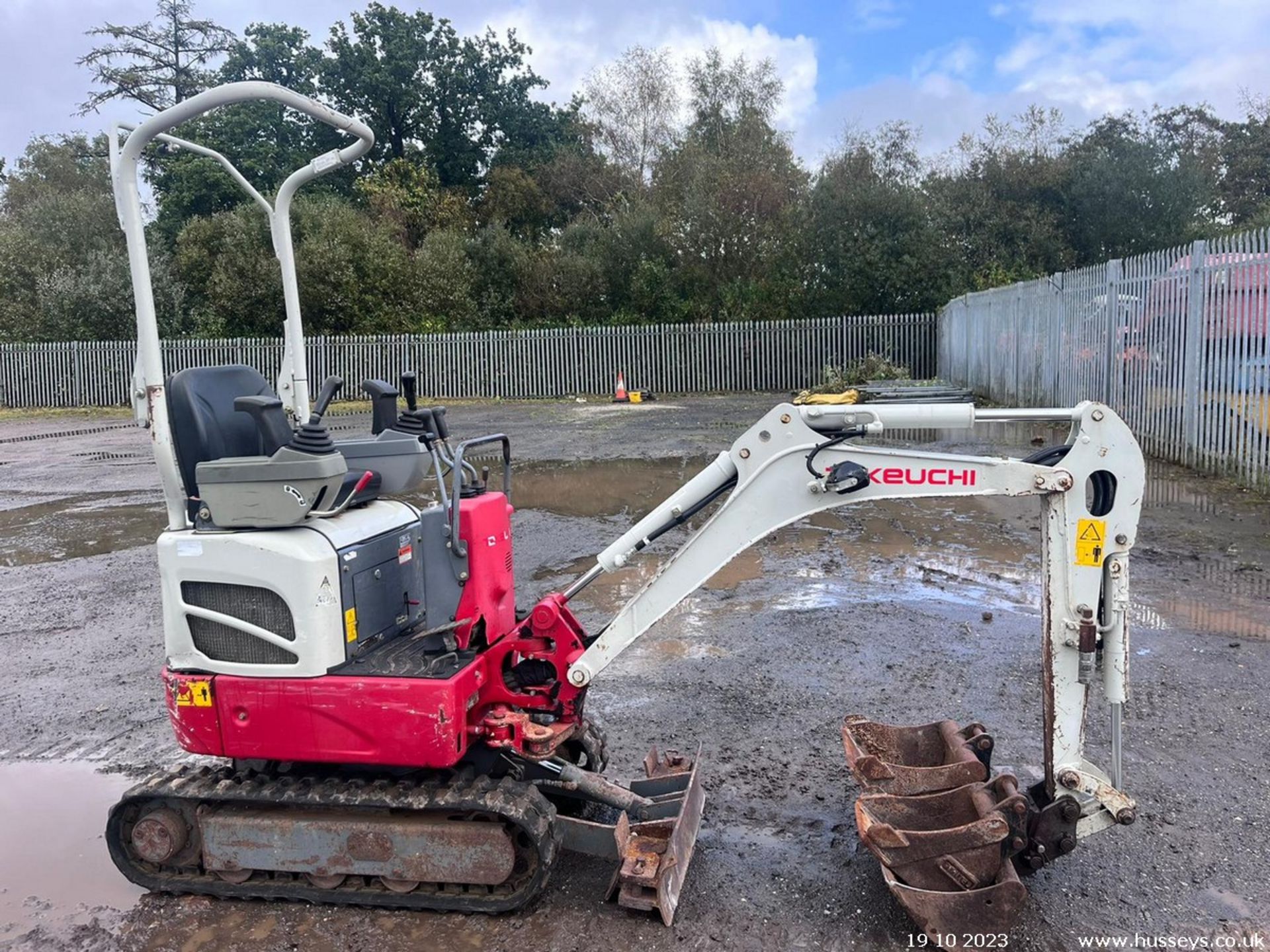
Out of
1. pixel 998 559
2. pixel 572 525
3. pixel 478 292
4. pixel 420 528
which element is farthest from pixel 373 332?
pixel 420 528

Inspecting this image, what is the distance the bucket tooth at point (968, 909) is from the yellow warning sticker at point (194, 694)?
2555 millimetres

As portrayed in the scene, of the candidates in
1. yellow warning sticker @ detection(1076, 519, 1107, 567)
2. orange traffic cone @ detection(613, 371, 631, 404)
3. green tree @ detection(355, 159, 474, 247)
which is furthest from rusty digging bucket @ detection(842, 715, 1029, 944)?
green tree @ detection(355, 159, 474, 247)

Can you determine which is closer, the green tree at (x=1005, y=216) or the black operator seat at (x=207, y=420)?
the black operator seat at (x=207, y=420)

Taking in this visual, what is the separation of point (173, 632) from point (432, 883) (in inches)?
52.8

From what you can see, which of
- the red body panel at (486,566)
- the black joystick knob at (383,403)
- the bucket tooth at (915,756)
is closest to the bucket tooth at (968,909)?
the bucket tooth at (915,756)

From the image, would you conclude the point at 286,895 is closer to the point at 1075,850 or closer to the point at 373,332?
the point at 1075,850

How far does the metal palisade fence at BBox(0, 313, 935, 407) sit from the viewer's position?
26969 mm

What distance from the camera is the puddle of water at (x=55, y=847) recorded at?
3693 millimetres

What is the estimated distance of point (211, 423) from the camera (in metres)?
3.90

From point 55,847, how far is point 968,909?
12.0 feet

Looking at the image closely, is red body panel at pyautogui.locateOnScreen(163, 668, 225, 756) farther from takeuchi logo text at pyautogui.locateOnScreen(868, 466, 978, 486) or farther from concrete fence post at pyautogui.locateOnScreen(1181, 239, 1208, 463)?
concrete fence post at pyautogui.locateOnScreen(1181, 239, 1208, 463)

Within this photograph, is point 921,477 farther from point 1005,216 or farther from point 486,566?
point 1005,216

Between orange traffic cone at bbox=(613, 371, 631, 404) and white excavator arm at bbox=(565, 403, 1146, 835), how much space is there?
21.8 metres

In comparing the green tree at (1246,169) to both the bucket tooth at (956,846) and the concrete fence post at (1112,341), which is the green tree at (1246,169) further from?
the bucket tooth at (956,846)
